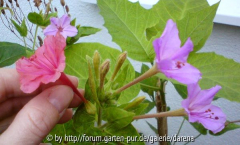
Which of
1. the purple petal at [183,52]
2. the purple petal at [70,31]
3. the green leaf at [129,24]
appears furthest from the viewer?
the purple petal at [70,31]

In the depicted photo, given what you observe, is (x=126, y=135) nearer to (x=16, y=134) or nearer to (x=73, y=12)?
(x=16, y=134)

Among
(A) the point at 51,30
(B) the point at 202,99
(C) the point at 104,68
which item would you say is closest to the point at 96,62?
(C) the point at 104,68

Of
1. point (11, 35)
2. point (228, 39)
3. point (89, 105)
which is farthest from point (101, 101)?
point (11, 35)

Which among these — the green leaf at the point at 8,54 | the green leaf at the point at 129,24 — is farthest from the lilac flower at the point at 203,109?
the green leaf at the point at 8,54

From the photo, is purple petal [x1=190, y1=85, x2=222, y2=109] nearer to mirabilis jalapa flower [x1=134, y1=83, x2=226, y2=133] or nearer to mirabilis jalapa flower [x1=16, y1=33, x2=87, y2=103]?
mirabilis jalapa flower [x1=134, y1=83, x2=226, y2=133]

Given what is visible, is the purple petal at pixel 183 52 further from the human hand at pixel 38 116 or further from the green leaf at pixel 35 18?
the green leaf at pixel 35 18
